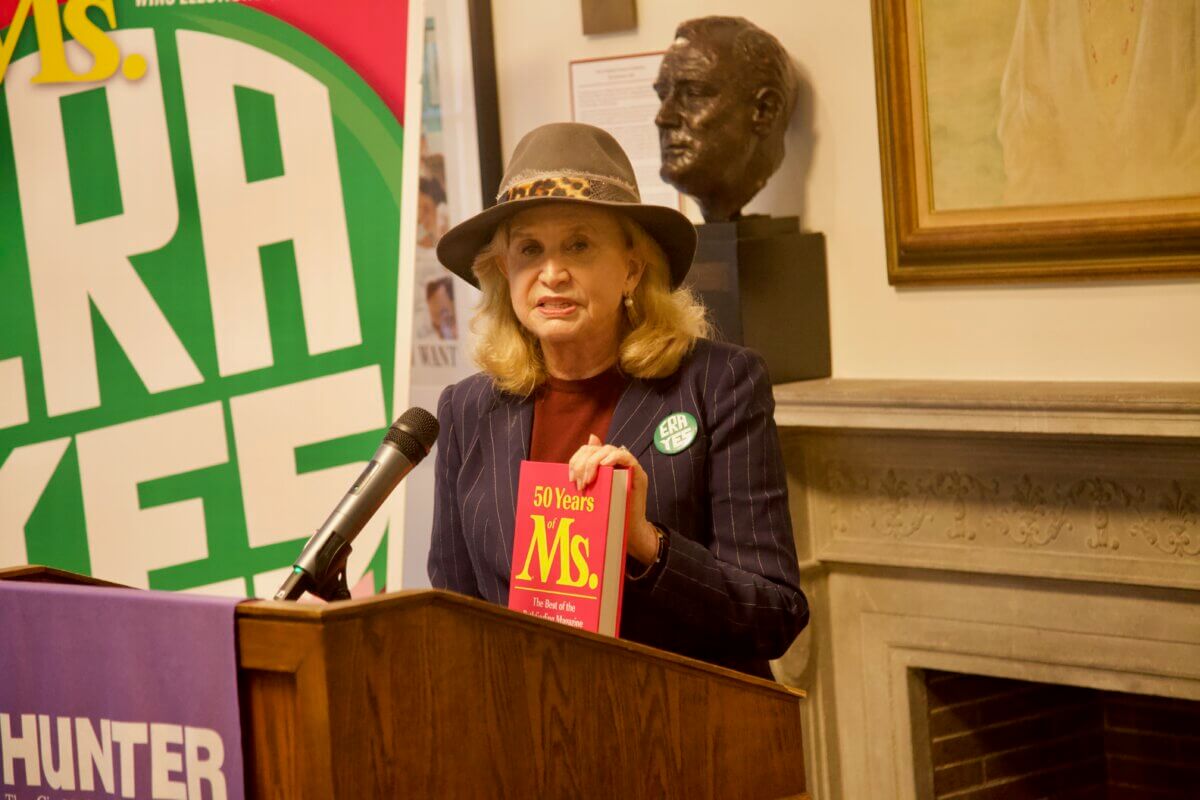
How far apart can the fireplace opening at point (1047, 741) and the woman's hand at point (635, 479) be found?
6.06 feet

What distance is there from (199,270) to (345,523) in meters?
1.78

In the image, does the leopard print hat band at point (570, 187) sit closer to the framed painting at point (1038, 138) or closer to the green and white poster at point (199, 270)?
the green and white poster at point (199, 270)

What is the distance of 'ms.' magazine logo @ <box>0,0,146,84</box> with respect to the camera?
312cm

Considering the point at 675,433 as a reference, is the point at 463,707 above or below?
below

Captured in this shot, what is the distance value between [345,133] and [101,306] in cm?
64

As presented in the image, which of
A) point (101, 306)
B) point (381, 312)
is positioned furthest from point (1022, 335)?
point (101, 306)

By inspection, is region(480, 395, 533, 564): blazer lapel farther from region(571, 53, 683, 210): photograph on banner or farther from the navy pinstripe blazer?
region(571, 53, 683, 210): photograph on banner

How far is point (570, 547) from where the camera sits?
1.62 m

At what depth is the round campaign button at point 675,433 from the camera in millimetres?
1979

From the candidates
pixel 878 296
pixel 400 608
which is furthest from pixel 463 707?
pixel 878 296

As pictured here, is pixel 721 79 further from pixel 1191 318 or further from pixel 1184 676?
pixel 1184 676

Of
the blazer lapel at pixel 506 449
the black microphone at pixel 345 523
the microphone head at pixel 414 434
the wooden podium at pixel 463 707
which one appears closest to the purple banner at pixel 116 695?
the wooden podium at pixel 463 707

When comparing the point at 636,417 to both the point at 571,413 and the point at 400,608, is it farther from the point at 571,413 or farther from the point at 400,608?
the point at 400,608

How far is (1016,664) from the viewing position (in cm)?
316
